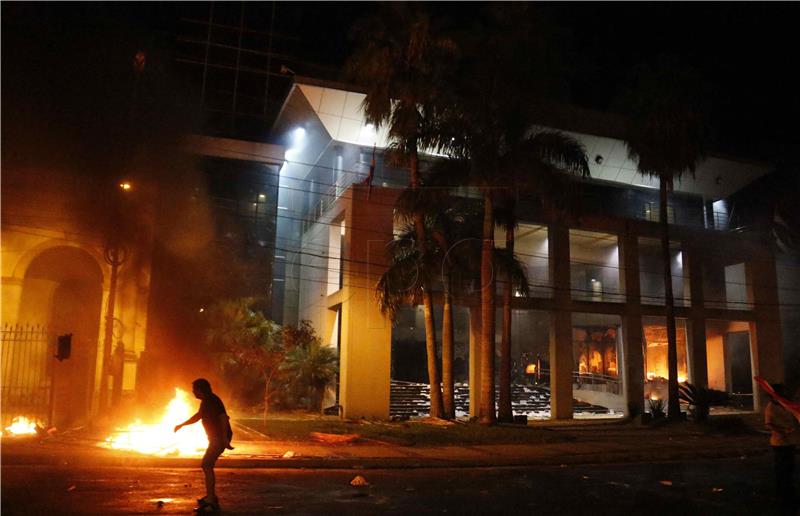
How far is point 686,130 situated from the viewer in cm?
2134

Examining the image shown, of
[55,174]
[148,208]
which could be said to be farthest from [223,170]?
[55,174]

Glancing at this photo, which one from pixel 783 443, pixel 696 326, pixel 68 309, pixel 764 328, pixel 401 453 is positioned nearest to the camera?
pixel 783 443

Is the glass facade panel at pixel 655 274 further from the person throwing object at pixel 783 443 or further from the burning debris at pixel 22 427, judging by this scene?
the burning debris at pixel 22 427

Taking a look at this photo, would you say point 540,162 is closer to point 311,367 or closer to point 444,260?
point 444,260

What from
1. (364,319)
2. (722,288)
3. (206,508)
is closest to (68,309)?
(364,319)

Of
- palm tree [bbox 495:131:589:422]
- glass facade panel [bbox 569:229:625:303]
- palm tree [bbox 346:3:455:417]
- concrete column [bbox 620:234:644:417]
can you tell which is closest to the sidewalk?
palm tree [bbox 495:131:589:422]

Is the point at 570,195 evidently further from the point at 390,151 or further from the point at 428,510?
the point at 428,510

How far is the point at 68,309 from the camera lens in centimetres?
2391

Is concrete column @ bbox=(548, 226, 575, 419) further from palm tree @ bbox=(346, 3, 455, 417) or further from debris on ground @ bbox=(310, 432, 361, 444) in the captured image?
debris on ground @ bbox=(310, 432, 361, 444)

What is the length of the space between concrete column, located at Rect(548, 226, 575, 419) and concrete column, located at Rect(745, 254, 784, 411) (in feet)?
34.0

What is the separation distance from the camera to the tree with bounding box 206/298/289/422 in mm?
20189

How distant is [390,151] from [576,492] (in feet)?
39.6

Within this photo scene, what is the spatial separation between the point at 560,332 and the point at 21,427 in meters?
17.6

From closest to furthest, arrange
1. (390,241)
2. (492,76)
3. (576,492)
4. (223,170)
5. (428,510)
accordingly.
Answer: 1. (428,510)
2. (576,492)
3. (492,76)
4. (390,241)
5. (223,170)
